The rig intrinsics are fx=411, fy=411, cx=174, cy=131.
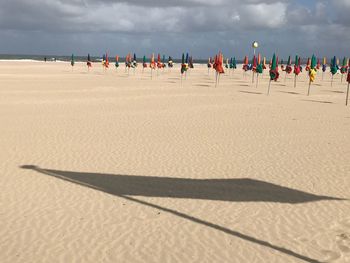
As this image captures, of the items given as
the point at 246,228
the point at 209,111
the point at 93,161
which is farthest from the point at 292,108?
the point at 246,228

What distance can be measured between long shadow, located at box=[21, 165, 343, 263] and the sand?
2 cm

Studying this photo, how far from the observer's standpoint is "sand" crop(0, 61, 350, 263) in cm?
633

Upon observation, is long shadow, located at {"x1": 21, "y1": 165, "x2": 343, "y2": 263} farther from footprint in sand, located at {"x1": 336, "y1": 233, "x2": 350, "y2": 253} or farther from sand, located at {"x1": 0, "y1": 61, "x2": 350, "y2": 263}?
footprint in sand, located at {"x1": 336, "y1": 233, "x2": 350, "y2": 253}

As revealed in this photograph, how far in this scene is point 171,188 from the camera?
9102 millimetres

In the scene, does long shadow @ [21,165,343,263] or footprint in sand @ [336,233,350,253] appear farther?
long shadow @ [21,165,343,263]

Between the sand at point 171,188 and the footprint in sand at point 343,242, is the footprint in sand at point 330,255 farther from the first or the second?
the footprint in sand at point 343,242

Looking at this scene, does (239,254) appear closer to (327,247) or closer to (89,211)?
(327,247)

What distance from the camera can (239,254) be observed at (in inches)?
241

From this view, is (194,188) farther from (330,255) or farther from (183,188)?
(330,255)

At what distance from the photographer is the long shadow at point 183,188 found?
8602 mm

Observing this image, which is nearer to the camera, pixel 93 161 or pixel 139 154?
pixel 93 161

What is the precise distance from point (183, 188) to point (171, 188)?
27cm

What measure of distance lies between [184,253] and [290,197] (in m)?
3.46

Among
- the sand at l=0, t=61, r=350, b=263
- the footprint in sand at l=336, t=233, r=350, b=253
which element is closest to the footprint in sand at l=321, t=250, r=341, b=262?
the sand at l=0, t=61, r=350, b=263
